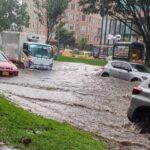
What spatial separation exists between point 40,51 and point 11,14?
140ft

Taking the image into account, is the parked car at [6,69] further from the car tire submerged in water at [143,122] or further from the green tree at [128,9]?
the car tire submerged in water at [143,122]

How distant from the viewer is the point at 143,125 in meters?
11.6

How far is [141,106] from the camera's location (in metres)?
11.2

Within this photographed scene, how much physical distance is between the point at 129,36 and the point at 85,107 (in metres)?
68.2

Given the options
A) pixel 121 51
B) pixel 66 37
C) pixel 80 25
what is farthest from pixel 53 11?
pixel 80 25

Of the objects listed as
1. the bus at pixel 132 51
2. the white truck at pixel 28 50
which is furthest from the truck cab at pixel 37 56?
the bus at pixel 132 51

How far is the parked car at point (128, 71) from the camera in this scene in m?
29.9

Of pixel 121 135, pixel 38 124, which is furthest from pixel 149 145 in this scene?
pixel 38 124

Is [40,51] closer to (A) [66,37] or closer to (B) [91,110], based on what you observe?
(B) [91,110]

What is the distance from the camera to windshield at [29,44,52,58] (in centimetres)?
3822

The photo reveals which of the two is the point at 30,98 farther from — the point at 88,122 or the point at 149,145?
the point at 149,145

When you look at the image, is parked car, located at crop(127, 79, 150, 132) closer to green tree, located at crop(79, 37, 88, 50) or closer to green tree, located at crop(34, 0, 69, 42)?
green tree, located at crop(34, 0, 69, 42)

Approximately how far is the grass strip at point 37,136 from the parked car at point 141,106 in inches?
99.5

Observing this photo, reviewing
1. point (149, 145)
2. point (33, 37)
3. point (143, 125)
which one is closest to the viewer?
point (149, 145)
